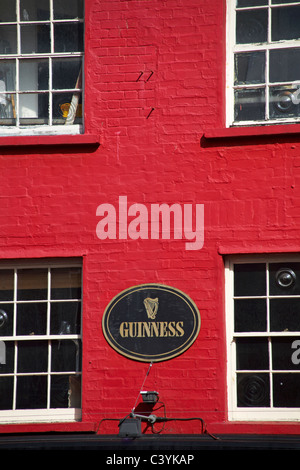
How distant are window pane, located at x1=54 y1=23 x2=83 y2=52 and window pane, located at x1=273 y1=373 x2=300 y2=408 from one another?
15.2 ft

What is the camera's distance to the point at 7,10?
9.30 meters

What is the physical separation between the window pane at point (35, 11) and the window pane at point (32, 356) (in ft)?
13.1

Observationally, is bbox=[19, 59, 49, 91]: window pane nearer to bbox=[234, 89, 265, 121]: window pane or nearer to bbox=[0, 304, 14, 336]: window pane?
bbox=[234, 89, 265, 121]: window pane

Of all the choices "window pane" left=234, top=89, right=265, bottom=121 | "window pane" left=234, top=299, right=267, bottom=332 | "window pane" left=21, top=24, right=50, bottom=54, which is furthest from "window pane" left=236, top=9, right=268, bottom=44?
"window pane" left=234, top=299, right=267, bottom=332

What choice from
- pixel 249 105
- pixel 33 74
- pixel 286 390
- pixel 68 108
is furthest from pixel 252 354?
pixel 33 74

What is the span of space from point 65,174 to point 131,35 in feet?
6.10

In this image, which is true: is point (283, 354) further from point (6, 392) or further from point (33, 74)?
point (33, 74)

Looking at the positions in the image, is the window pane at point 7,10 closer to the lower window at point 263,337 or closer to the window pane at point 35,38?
the window pane at point 35,38

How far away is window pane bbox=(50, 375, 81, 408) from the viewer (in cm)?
850

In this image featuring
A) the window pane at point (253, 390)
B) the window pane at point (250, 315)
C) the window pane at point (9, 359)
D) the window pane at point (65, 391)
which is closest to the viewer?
the window pane at point (253, 390)

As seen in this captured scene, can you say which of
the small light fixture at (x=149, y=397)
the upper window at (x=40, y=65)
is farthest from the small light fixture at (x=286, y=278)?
the upper window at (x=40, y=65)

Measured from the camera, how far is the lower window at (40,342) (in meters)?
8.51

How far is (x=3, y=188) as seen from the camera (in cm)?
883
